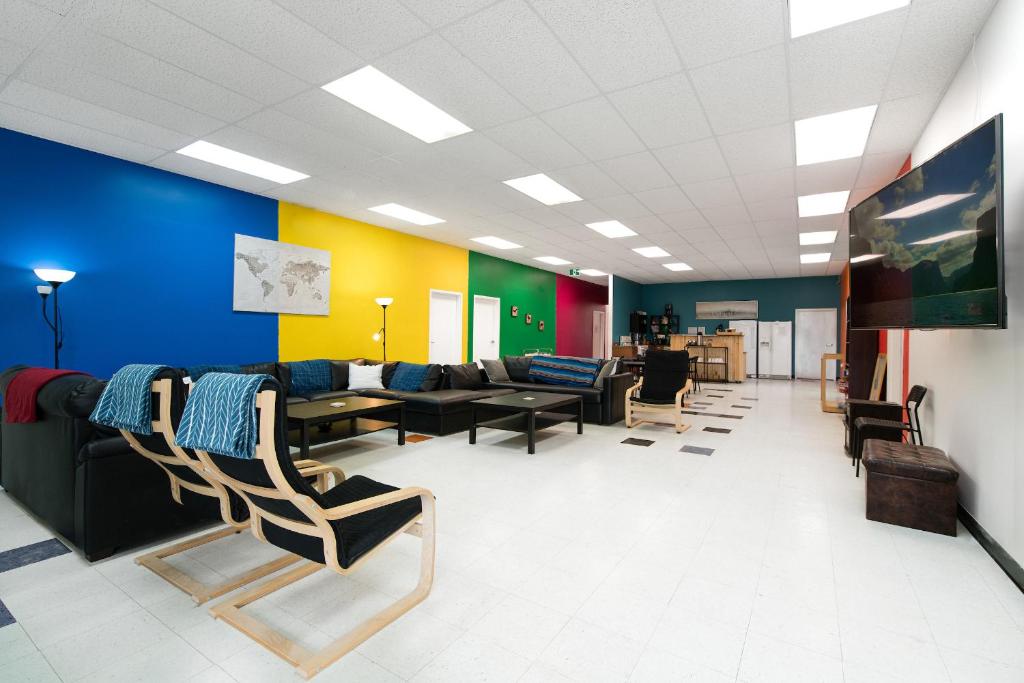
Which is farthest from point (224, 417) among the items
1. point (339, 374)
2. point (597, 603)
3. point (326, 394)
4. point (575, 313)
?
point (575, 313)

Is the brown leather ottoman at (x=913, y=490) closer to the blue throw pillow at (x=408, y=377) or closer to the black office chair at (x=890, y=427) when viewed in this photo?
the black office chair at (x=890, y=427)

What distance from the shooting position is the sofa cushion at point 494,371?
6.99 meters

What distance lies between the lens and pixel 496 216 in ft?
22.1

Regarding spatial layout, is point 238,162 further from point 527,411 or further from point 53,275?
point 527,411

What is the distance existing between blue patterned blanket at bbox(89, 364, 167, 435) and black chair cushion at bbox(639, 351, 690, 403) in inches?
209

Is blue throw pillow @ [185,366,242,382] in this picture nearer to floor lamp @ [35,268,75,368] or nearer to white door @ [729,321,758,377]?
floor lamp @ [35,268,75,368]

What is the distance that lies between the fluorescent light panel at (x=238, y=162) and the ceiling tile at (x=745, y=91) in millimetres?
4151

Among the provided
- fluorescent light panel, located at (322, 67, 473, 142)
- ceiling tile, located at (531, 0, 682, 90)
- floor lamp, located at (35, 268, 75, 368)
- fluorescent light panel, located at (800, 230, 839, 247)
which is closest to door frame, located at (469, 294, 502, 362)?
fluorescent light panel, located at (322, 67, 473, 142)

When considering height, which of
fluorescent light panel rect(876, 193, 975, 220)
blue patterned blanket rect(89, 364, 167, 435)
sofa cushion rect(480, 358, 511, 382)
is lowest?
sofa cushion rect(480, 358, 511, 382)

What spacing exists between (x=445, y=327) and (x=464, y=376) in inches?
107

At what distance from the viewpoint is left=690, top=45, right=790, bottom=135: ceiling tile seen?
2.95m

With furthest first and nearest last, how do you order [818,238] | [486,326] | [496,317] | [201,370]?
[496,317] → [486,326] → [818,238] → [201,370]

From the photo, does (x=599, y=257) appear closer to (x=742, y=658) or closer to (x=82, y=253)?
(x=82, y=253)

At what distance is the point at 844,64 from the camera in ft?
9.65
